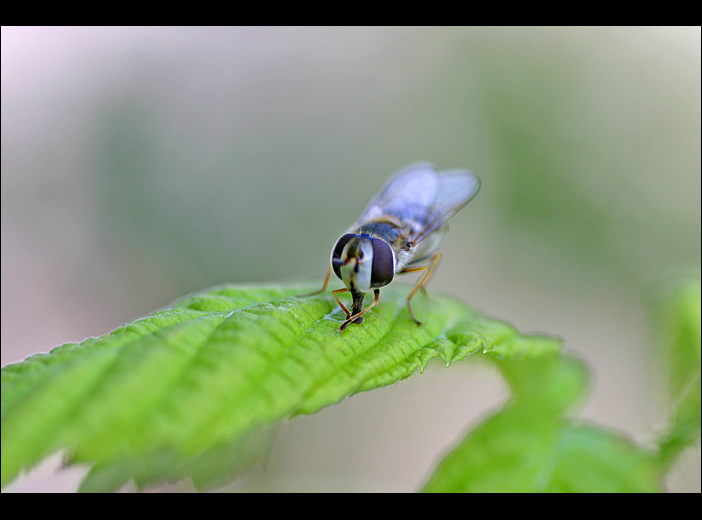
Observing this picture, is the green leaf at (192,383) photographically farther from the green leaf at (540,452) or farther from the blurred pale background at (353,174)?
the blurred pale background at (353,174)

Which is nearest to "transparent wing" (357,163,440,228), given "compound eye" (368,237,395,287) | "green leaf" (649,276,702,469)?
"compound eye" (368,237,395,287)

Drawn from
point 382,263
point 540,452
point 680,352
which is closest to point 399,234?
point 382,263

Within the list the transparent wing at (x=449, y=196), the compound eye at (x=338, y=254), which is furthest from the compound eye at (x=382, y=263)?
the transparent wing at (x=449, y=196)

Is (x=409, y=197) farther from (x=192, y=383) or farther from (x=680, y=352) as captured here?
(x=192, y=383)

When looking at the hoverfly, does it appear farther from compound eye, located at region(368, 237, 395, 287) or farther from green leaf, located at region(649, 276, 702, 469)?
green leaf, located at region(649, 276, 702, 469)

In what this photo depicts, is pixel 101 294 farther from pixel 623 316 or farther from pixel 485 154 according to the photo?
pixel 623 316
